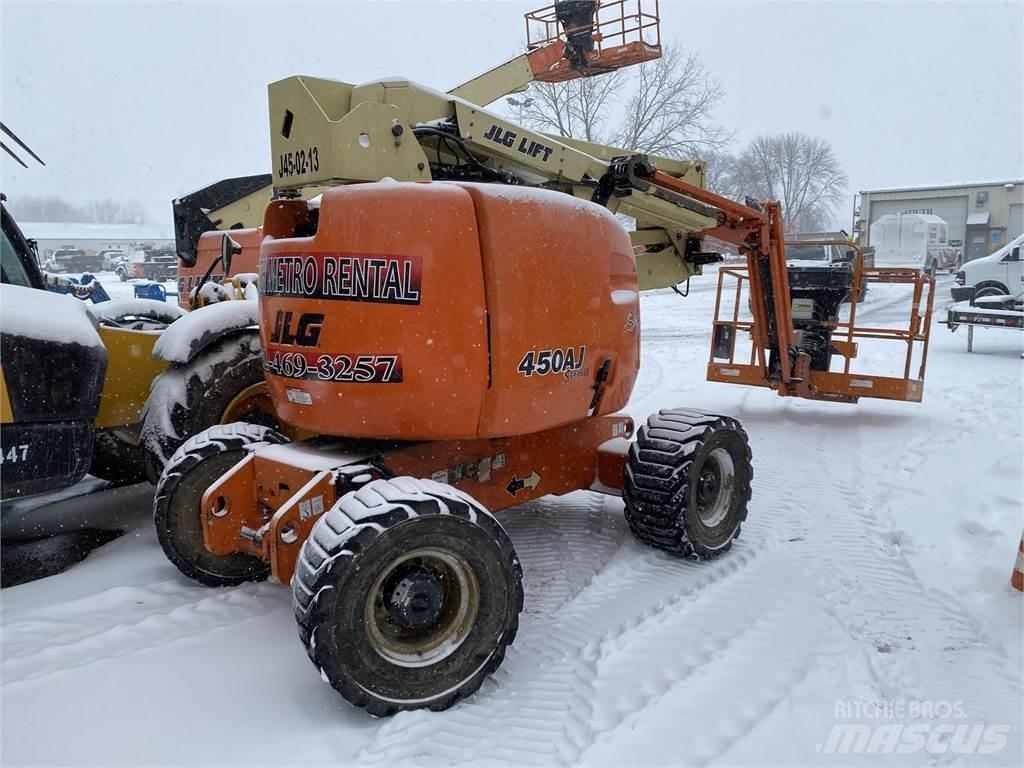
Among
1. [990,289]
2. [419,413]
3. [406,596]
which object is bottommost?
[990,289]

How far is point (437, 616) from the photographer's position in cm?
342

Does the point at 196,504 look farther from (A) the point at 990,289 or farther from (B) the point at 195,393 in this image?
(A) the point at 990,289

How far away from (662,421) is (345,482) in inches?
83.9

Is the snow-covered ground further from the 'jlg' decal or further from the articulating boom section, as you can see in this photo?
the articulating boom section

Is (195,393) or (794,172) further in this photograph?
(794,172)

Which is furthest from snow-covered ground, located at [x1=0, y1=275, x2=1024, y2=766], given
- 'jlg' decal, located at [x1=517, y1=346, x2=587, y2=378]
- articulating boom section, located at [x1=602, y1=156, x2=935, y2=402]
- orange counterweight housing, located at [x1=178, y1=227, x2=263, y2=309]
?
orange counterweight housing, located at [x1=178, y1=227, x2=263, y2=309]

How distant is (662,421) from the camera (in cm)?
498

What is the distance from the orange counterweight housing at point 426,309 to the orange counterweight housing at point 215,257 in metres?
4.80

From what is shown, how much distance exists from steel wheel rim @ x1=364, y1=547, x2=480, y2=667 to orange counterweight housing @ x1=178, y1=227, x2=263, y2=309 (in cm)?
594

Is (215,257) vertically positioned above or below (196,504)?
above

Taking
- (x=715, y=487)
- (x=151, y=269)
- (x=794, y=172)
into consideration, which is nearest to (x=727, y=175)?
(x=794, y=172)

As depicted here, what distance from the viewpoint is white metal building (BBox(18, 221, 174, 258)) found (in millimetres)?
65688

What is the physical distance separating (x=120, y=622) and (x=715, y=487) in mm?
3480

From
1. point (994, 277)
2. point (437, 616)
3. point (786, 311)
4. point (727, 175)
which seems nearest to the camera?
point (437, 616)
